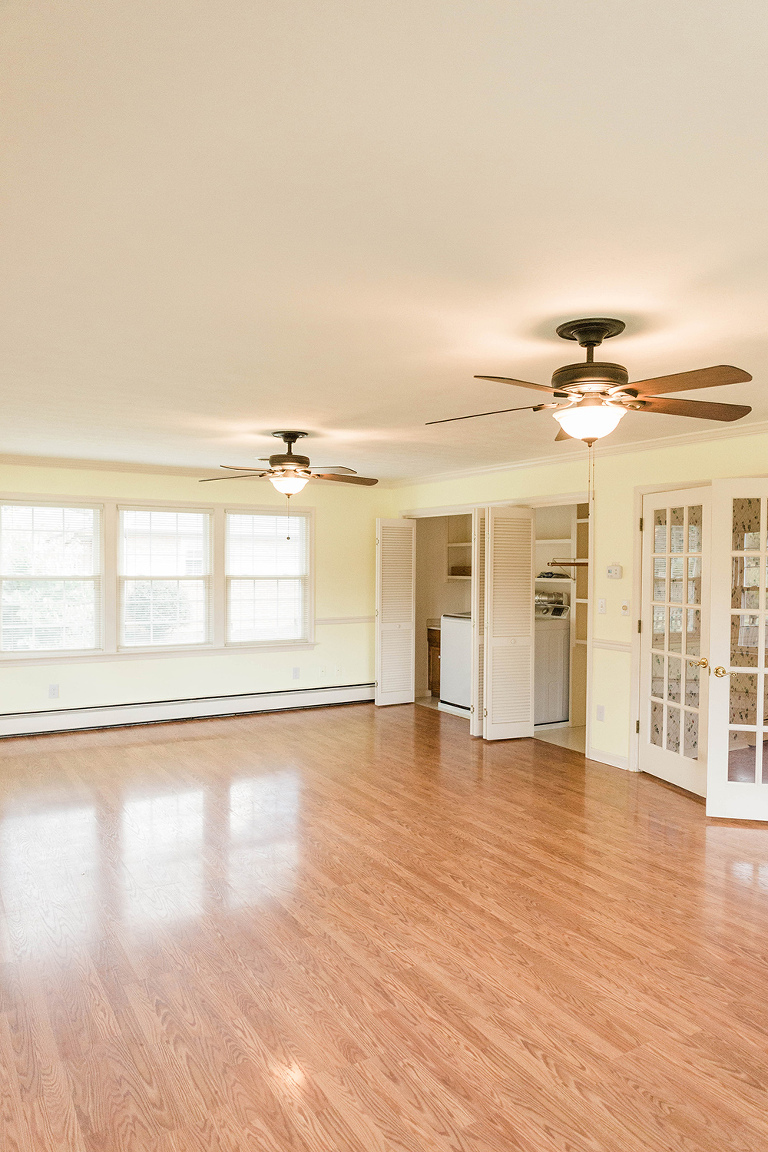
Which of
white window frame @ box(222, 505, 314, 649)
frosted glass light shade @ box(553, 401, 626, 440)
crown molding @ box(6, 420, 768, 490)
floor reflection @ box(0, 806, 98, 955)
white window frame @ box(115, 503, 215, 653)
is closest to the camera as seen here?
frosted glass light shade @ box(553, 401, 626, 440)

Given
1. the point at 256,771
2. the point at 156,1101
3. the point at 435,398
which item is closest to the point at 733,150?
the point at 435,398

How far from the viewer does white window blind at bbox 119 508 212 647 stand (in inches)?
278

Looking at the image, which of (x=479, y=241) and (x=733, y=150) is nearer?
(x=733, y=150)

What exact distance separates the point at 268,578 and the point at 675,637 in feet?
13.9

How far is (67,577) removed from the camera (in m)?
6.77

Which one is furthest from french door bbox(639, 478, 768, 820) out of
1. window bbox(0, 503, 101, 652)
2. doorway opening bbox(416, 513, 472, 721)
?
window bbox(0, 503, 101, 652)

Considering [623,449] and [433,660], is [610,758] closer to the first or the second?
[623,449]

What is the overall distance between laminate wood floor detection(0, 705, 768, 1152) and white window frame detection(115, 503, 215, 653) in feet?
6.87

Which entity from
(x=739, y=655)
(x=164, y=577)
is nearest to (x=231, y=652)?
(x=164, y=577)

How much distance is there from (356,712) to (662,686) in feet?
11.4

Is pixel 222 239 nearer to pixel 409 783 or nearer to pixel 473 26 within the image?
pixel 473 26

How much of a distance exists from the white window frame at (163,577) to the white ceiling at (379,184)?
3.56 meters

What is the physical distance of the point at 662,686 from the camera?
5293 mm

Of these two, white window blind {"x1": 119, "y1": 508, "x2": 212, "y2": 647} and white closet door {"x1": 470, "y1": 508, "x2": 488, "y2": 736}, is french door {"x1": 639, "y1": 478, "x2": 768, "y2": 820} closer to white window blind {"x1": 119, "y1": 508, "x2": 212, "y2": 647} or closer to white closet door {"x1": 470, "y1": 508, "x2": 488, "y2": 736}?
white closet door {"x1": 470, "y1": 508, "x2": 488, "y2": 736}
